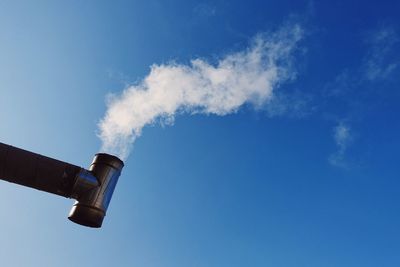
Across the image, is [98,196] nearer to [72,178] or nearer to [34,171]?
[72,178]

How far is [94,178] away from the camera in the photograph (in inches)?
267

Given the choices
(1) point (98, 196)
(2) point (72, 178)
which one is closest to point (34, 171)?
(2) point (72, 178)

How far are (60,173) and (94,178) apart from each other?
684 millimetres

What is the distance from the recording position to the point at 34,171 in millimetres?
6176

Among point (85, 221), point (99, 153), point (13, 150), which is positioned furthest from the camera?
point (99, 153)

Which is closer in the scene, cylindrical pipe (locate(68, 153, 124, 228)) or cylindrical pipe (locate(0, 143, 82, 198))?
cylindrical pipe (locate(0, 143, 82, 198))

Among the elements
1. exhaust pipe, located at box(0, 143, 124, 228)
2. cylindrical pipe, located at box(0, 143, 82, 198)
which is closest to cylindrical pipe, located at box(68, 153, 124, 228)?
exhaust pipe, located at box(0, 143, 124, 228)

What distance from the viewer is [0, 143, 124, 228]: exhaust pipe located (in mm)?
6141

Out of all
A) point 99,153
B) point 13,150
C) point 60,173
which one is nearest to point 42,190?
point 60,173

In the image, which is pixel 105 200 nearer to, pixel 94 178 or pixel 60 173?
pixel 94 178

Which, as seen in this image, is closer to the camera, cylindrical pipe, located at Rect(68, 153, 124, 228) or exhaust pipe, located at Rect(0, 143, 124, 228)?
exhaust pipe, located at Rect(0, 143, 124, 228)

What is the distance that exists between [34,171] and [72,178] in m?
0.69

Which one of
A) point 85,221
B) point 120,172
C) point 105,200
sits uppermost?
point 120,172

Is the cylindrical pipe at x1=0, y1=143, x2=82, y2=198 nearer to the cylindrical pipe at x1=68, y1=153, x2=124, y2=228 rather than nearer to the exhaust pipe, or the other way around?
the exhaust pipe
